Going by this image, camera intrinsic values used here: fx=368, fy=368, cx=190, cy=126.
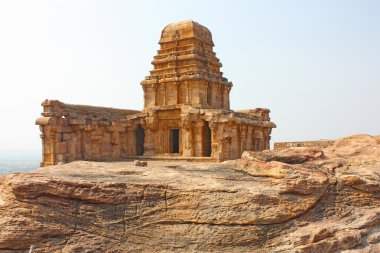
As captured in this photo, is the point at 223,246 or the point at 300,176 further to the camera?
the point at 300,176

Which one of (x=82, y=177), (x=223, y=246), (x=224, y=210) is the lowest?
(x=223, y=246)

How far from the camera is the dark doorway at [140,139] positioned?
23.8 m

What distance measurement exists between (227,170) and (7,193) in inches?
202

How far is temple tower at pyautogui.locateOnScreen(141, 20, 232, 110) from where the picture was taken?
2272 cm

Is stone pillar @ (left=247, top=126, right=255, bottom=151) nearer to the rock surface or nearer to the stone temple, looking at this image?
the stone temple

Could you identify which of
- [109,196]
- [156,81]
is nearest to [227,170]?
[109,196]

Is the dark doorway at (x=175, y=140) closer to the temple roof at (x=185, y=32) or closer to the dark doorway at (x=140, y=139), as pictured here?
the dark doorway at (x=140, y=139)

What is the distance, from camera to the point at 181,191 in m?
7.40

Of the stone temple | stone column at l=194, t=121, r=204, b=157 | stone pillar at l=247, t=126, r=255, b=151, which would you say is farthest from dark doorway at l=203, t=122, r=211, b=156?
stone pillar at l=247, t=126, r=255, b=151

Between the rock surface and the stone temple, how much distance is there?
11240 millimetres

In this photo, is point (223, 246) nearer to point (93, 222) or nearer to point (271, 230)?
point (271, 230)

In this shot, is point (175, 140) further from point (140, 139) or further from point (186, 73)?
point (186, 73)

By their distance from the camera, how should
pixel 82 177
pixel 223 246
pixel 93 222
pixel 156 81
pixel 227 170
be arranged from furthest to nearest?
pixel 156 81
pixel 227 170
pixel 82 177
pixel 93 222
pixel 223 246

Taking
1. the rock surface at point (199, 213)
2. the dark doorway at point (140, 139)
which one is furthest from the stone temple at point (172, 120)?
the rock surface at point (199, 213)
